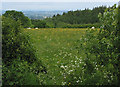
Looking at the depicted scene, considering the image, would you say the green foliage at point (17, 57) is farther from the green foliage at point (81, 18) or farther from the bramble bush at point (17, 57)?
the green foliage at point (81, 18)

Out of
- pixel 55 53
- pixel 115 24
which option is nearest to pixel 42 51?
pixel 55 53

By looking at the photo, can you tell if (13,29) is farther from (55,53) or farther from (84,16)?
(84,16)

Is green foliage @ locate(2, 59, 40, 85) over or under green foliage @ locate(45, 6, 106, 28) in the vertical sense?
under

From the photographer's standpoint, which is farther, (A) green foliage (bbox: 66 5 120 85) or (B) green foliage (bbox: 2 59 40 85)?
(B) green foliage (bbox: 2 59 40 85)

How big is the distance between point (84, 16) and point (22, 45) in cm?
5299

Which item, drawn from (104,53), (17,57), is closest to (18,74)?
(17,57)

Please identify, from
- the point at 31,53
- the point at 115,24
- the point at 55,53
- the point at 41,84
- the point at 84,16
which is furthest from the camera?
the point at 84,16

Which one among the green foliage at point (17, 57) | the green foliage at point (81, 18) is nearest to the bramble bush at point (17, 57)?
the green foliage at point (17, 57)

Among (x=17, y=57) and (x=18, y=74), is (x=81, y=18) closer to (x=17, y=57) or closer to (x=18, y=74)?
(x=17, y=57)

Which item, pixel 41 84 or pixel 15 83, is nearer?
pixel 15 83

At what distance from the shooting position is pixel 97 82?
576 centimetres

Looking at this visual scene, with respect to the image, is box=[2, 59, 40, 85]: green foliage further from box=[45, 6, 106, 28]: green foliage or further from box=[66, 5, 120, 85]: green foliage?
box=[45, 6, 106, 28]: green foliage

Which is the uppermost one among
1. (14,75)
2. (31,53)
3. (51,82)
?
(31,53)

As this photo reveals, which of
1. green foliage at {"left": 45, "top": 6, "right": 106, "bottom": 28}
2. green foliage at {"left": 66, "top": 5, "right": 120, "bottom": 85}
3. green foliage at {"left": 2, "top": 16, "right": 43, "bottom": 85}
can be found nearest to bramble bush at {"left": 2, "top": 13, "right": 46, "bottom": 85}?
green foliage at {"left": 2, "top": 16, "right": 43, "bottom": 85}
